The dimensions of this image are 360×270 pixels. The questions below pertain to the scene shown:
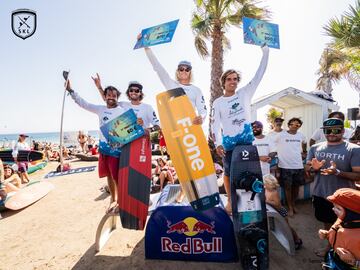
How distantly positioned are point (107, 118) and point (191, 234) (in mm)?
2211

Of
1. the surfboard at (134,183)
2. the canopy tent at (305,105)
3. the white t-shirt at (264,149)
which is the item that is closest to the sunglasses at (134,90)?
the surfboard at (134,183)

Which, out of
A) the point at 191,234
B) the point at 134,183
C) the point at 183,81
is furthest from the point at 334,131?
the point at 134,183

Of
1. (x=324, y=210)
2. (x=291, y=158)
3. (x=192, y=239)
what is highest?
(x=291, y=158)

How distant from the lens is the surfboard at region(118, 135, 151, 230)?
3.21m

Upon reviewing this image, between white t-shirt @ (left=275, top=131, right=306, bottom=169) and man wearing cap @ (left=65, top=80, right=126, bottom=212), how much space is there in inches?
137

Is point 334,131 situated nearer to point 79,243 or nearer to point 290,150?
point 290,150

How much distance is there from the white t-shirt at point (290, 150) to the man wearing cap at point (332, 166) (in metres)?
1.86

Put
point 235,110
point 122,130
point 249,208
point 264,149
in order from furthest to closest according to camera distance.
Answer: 1. point 264,149
2. point 122,130
3. point 235,110
4. point 249,208

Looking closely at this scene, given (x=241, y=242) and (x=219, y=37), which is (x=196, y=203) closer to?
(x=241, y=242)

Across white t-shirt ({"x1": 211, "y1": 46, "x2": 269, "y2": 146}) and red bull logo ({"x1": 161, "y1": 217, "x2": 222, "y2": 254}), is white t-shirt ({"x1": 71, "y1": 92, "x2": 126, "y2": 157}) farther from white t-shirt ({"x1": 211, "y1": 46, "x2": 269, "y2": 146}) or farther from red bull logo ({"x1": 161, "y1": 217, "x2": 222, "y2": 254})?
white t-shirt ({"x1": 211, "y1": 46, "x2": 269, "y2": 146})

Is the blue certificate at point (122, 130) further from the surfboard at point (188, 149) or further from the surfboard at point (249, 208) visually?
the surfboard at point (249, 208)

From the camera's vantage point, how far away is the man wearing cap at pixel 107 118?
3.48 metres

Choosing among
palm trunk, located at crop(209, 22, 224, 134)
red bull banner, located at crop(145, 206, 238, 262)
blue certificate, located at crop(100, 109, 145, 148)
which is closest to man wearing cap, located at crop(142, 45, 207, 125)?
blue certificate, located at crop(100, 109, 145, 148)

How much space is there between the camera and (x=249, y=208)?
278 cm
